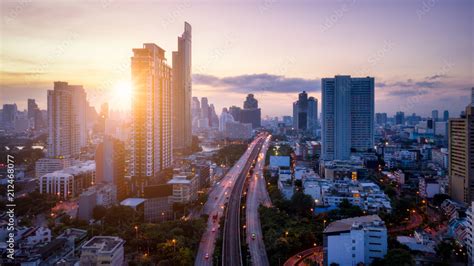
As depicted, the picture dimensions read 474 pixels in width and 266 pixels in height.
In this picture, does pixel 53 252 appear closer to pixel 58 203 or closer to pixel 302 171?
pixel 58 203

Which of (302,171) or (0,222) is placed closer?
(0,222)

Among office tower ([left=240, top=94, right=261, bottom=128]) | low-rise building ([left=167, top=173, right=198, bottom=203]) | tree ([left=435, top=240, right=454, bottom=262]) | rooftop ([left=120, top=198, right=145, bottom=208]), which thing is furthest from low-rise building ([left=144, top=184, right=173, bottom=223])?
office tower ([left=240, top=94, right=261, bottom=128])

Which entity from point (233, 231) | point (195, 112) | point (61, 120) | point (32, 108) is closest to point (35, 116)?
point (32, 108)

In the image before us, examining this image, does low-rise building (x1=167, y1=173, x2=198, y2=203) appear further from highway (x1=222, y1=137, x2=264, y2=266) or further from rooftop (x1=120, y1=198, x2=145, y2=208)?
highway (x1=222, y1=137, x2=264, y2=266)

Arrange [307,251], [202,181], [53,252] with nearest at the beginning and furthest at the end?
[53,252], [307,251], [202,181]

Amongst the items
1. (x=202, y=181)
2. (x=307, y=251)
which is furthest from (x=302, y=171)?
(x=307, y=251)
